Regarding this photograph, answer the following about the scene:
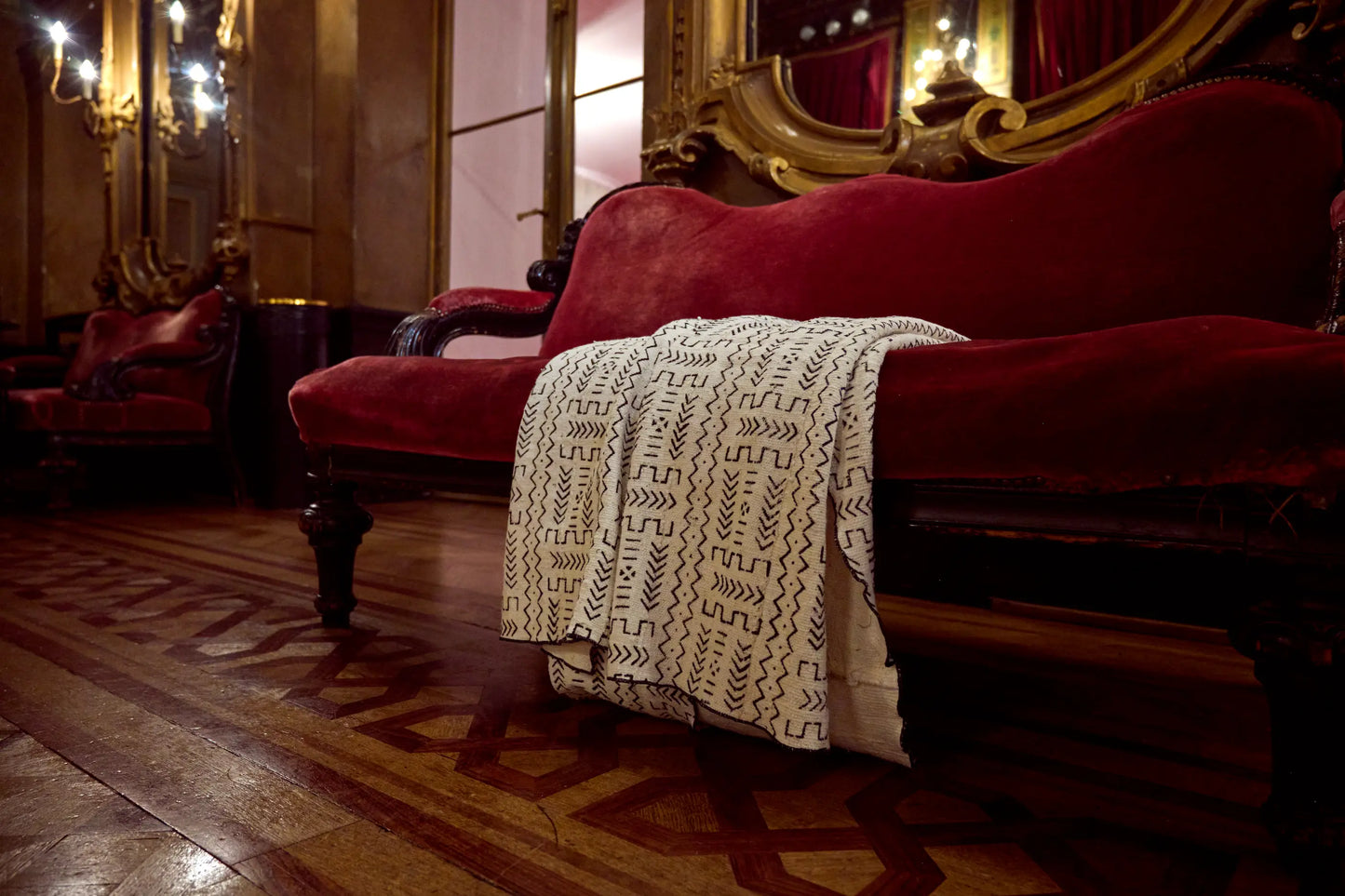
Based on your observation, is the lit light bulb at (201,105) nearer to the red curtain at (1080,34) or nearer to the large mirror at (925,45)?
the large mirror at (925,45)

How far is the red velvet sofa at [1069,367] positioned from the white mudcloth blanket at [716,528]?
0.23ft

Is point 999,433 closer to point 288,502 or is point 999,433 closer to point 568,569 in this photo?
point 568,569

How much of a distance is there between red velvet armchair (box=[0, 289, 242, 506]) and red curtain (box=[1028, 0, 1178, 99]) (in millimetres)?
3034

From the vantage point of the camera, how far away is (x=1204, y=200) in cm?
121

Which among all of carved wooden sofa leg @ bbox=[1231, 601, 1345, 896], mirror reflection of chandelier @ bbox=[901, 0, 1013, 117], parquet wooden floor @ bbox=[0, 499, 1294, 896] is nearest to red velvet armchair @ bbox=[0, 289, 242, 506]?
parquet wooden floor @ bbox=[0, 499, 1294, 896]

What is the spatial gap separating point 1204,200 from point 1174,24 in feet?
2.27

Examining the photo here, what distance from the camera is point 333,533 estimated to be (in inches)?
56.9

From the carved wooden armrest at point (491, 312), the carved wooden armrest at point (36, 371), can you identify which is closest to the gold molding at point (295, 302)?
the carved wooden armrest at point (36, 371)

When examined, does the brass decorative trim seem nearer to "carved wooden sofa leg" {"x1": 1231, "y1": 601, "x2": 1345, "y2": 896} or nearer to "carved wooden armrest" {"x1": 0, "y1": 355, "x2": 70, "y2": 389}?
"carved wooden armrest" {"x1": 0, "y1": 355, "x2": 70, "y2": 389}

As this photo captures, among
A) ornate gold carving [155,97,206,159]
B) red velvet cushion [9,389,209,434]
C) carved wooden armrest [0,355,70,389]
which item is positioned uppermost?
ornate gold carving [155,97,206,159]

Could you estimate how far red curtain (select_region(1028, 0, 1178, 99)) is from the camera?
5.72ft

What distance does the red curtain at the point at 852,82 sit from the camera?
7.25ft

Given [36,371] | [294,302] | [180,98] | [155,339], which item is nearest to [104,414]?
[155,339]

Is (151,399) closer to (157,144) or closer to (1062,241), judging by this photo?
(157,144)
